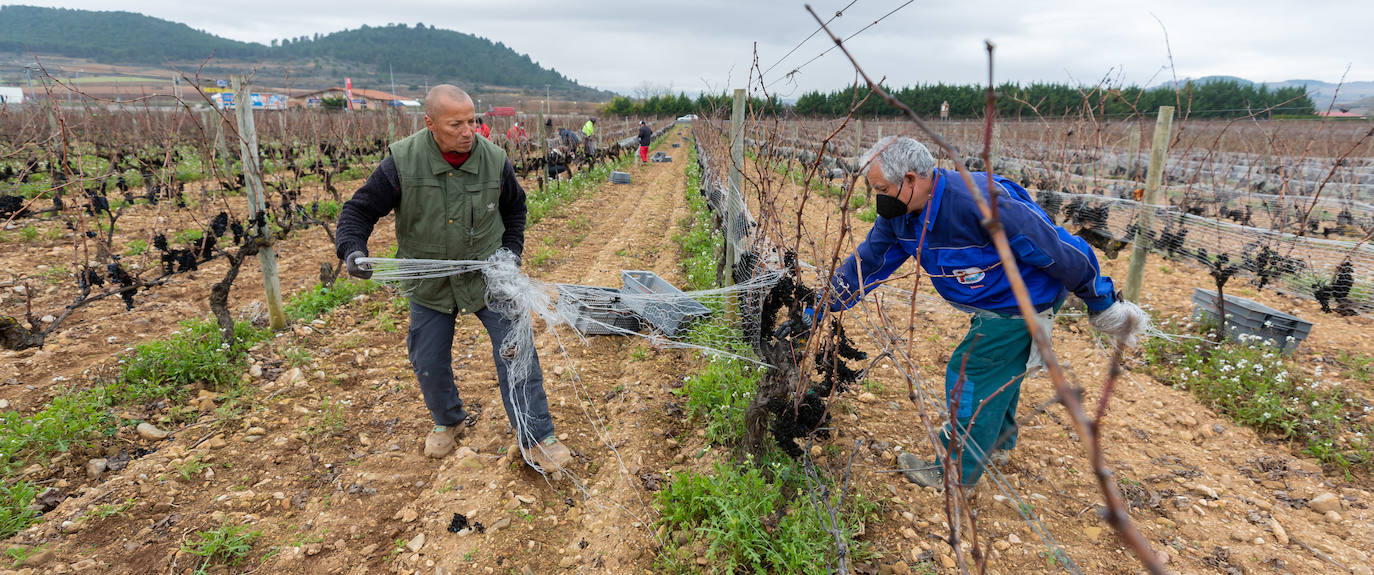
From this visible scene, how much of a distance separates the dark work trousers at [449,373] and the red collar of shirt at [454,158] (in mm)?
643

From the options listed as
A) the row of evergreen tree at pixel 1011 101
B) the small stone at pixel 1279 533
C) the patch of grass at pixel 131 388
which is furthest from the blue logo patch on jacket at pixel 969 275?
the row of evergreen tree at pixel 1011 101

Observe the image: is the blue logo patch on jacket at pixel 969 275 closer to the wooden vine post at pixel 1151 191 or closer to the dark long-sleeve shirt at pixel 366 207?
the dark long-sleeve shirt at pixel 366 207

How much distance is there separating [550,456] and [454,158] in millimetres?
1410

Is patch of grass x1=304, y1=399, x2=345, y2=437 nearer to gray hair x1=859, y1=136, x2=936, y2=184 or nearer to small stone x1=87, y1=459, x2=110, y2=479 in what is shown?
small stone x1=87, y1=459, x2=110, y2=479

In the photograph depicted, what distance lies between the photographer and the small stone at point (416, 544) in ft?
7.91

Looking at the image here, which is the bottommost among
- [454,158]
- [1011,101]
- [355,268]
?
[355,268]

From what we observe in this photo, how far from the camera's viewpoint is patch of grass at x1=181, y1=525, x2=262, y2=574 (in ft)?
7.53

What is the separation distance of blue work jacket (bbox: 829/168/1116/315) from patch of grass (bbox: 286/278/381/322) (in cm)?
402

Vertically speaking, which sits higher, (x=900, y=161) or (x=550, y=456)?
(x=900, y=161)

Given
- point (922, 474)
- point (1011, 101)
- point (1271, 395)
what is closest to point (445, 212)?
point (922, 474)

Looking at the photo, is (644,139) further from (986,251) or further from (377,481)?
(986,251)

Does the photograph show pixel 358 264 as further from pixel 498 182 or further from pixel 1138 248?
pixel 1138 248

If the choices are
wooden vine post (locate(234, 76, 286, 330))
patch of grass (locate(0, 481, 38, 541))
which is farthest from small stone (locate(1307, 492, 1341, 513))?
wooden vine post (locate(234, 76, 286, 330))

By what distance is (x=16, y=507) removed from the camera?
245 cm
